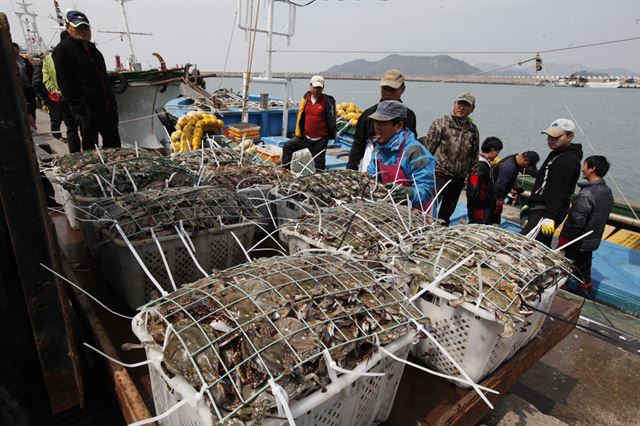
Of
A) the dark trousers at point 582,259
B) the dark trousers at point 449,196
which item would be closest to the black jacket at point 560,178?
the dark trousers at point 582,259

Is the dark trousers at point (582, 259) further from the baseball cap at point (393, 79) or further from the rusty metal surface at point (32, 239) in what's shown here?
the rusty metal surface at point (32, 239)

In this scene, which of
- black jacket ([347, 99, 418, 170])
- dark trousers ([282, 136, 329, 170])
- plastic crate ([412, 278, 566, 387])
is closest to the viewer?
plastic crate ([412, 278, 566, 387])

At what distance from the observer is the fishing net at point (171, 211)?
1.94m

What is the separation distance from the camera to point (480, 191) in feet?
16.8

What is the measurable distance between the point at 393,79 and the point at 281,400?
A: 142 inches

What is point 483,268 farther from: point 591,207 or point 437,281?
point 591,207

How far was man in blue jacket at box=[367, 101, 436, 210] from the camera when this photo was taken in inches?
121

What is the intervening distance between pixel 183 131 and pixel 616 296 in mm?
7166

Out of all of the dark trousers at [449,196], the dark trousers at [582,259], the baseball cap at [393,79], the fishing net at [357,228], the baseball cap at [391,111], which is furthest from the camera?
the dark trousers at [449,196]

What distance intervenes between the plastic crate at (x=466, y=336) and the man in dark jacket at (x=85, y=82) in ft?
14.2

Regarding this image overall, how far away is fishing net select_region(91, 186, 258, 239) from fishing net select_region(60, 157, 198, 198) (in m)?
0.35

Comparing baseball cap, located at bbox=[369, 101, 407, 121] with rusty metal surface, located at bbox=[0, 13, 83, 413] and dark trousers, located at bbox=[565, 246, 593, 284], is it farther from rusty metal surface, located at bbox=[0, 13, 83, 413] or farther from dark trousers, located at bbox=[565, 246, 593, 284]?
dark trousers, located at bbox=[565, 246, 593, 284]

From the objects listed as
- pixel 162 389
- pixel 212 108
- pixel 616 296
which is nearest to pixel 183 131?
pixel 212 108

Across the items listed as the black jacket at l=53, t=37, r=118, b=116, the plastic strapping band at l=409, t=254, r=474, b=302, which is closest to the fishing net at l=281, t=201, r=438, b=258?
the plastic strapping band at l=409, t=254, r=474, b=302
